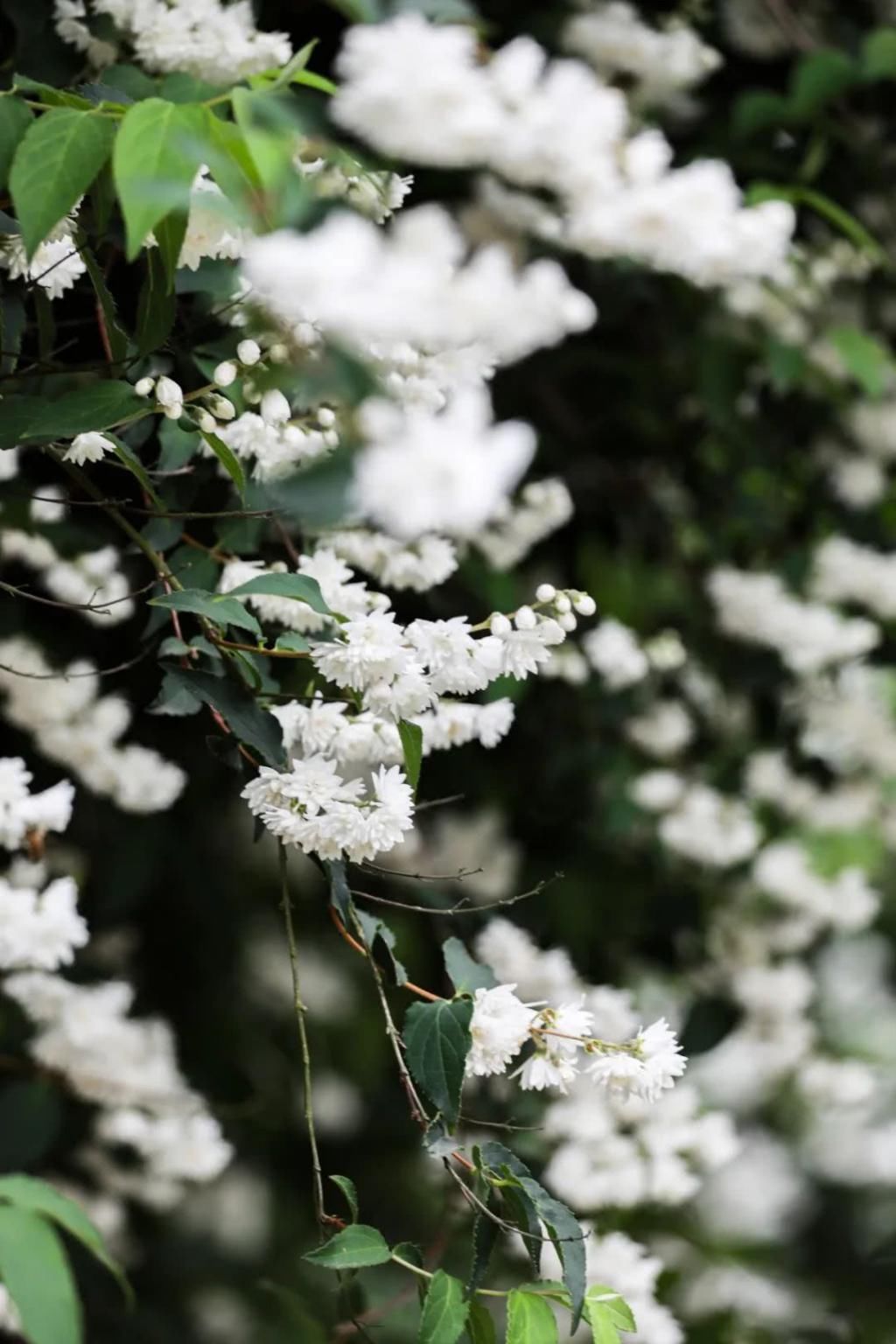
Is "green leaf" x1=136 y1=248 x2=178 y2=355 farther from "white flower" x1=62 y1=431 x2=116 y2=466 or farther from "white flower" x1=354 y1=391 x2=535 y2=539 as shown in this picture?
"white flower" x1=354 y1=391 x2=535 y2=539

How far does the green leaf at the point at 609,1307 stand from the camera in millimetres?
769

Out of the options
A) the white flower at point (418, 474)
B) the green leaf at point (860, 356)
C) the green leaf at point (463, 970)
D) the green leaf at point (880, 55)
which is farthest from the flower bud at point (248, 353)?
the green leaf at point (880, 55)

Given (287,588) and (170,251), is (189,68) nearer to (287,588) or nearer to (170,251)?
(170,251)

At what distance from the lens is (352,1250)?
0.71m

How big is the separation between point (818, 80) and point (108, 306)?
44.3 inches

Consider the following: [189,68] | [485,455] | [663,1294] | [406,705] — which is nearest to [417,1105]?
[406,705]

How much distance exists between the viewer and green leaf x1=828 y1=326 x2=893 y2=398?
5.04 feet

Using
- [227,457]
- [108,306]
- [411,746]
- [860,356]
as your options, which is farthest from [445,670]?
[860,356]

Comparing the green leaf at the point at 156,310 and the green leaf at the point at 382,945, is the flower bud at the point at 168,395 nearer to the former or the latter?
the green leaf at the point at 156,310

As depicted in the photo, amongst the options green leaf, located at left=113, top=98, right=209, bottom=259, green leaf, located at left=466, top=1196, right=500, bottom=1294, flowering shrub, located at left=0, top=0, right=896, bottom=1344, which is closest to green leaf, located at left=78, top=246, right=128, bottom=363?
flowering shrub, located at left=0, top=0, right=896, bottom=1344

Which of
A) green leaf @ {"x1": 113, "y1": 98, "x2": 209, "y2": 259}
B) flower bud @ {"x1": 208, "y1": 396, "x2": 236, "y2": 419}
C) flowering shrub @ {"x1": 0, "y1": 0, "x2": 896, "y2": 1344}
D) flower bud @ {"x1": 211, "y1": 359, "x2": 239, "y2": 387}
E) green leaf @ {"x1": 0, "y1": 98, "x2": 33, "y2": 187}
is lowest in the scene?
flowering shrub @ {"x1": 0, "y1": 0, "x2": 896, "y2": 1344}

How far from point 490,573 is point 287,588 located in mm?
750

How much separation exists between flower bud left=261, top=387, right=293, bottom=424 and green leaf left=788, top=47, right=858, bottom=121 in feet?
3.35

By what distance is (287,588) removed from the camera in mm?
690
